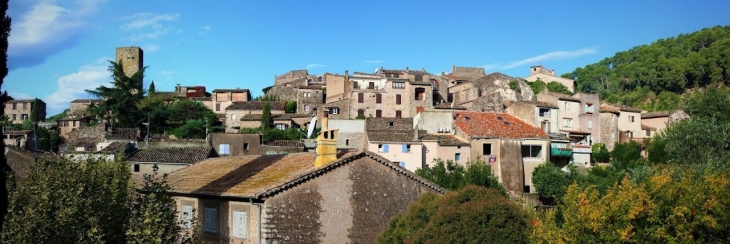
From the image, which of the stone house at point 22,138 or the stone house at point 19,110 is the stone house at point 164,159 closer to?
the stone house at point 22,138

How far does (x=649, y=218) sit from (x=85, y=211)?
1651cm

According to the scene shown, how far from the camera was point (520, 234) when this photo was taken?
2336 centimetres

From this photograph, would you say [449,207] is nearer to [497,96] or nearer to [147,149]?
[147,149]

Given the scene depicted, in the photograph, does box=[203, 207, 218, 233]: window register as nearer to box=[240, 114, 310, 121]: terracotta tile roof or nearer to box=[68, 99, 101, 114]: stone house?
box=[240, 114, 310, 121]: terracotta tile roof

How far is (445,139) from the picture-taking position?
2346 inches

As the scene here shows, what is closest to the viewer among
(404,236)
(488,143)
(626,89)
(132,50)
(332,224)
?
(404,236)

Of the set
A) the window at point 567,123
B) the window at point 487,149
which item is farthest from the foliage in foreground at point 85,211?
the window at point 567,123

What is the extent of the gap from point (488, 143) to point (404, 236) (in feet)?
116

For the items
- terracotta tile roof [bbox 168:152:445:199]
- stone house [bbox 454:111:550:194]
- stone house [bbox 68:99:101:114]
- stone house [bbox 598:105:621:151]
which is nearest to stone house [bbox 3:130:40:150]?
stone house [bbox 68:99:101:114]

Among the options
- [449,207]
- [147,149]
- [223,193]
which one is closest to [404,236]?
[449,207]

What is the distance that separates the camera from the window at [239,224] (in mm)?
26562

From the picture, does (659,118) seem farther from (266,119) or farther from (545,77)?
(266,119)

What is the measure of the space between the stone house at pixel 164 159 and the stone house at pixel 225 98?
133 ft

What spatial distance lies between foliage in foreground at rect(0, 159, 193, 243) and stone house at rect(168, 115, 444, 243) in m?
5.59
